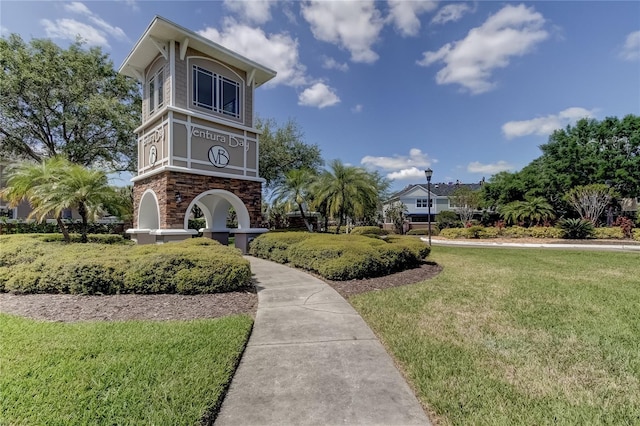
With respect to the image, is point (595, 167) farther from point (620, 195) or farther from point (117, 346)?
point (117, 346)

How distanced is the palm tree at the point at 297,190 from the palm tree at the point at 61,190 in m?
10.7

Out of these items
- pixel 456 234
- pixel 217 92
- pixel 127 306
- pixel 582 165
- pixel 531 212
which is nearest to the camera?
pixel 127 306

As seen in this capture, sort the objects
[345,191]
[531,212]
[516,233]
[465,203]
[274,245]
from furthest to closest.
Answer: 1. [465,203]
2. [531,212]
3. [516,233]
4. [345,191]
5. [274,245]

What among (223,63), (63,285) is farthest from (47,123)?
(63,285)

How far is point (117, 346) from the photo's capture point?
3592mm

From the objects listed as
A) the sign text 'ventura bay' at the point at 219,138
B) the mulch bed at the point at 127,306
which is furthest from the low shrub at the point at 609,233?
the sign text 'ventura bay' at the point at 219,138

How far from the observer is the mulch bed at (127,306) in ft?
15.8

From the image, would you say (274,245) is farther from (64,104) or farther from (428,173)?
(64,104)

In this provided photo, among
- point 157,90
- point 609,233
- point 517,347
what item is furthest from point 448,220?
point 517,347

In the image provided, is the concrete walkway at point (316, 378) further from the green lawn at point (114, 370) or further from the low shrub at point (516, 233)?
the low shrub at point (516, 233)

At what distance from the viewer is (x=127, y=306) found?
5.26m

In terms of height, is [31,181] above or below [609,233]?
above

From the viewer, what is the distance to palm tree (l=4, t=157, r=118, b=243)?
9.91 metres

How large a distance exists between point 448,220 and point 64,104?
113 ft
